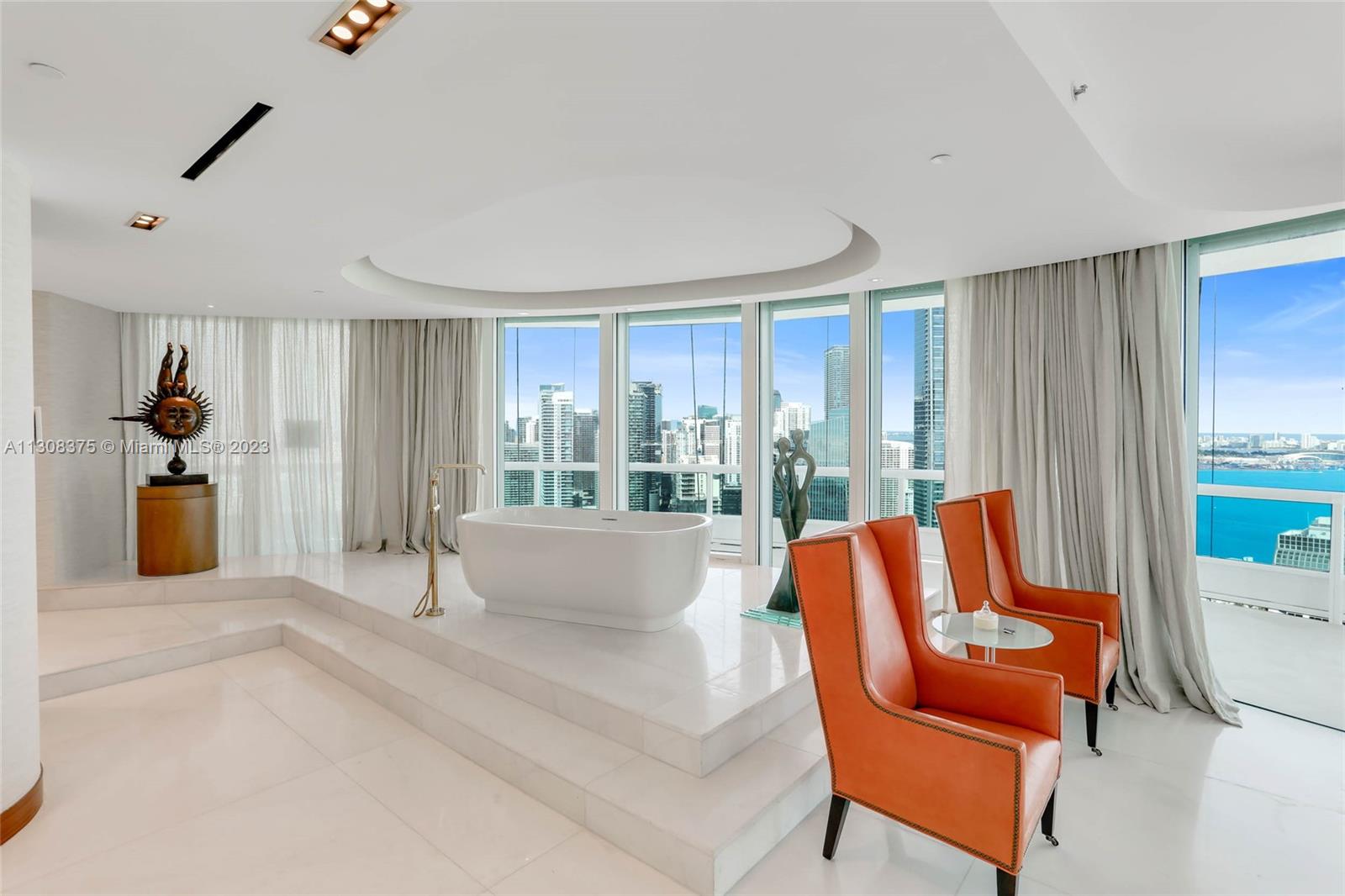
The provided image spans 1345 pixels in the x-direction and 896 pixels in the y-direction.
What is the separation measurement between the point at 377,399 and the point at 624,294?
2663 millimetres

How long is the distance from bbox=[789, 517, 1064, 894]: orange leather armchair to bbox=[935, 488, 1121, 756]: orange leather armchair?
870mm

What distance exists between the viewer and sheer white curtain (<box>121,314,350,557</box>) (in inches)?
222

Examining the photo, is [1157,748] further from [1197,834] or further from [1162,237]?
[1162,237]

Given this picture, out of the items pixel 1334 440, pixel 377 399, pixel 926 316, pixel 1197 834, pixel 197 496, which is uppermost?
pixel 926 316

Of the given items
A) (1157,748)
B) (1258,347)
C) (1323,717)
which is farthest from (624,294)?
(1323,717)

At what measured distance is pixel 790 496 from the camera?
419 cm

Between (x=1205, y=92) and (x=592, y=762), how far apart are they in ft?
10.8

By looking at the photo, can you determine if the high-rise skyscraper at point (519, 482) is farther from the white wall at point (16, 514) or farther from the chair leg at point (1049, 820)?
the chair leg at point (1049, 820)

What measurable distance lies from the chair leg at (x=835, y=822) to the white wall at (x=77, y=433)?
17.6 ft

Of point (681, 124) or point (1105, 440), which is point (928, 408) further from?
point (681, 124)

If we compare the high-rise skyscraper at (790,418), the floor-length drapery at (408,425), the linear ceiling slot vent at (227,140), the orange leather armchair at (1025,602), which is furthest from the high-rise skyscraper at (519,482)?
the orange leather armchair at (1025,602)

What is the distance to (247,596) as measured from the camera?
5.00m

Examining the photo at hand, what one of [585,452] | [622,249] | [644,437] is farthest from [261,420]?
[622,249]

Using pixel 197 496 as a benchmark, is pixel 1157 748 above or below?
below
